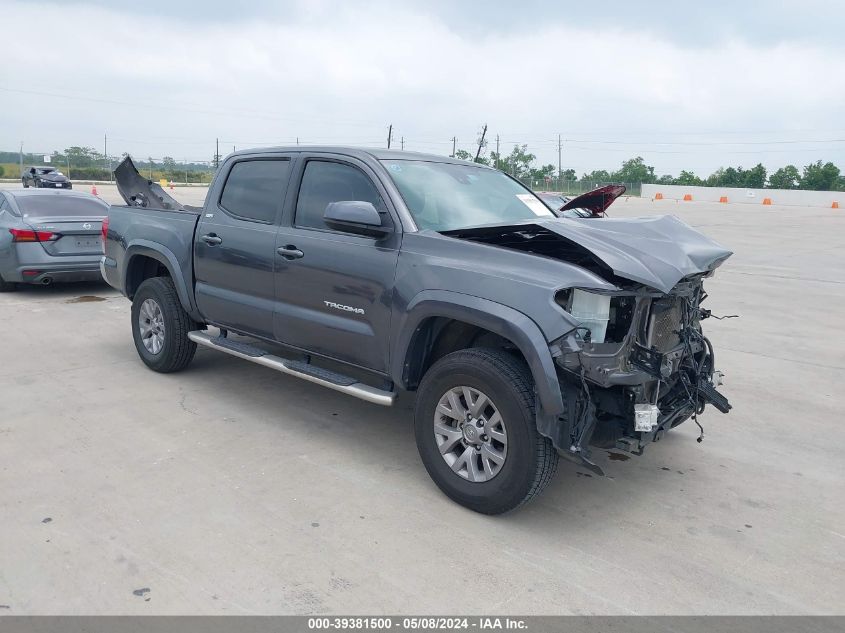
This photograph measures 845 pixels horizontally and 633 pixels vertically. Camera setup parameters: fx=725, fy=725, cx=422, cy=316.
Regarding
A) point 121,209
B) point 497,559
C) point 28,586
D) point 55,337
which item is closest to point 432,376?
point 497,559

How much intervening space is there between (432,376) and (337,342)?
0.90 metres

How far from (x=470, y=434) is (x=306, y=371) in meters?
1.43

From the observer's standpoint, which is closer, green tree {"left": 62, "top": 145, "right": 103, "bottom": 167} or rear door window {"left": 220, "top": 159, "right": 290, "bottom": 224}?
rear door window {"left": 220, "top": 159, "right": 290, "bottom": 224}

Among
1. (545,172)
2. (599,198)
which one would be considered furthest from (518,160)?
(599,198)

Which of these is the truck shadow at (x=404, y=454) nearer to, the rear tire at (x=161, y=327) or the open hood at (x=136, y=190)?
the rear tire at (x=161, y=327)

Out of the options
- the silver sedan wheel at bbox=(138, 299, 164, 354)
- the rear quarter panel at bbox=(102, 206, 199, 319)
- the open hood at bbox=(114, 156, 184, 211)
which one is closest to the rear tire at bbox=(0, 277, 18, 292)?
the open hood at bbox=(114, 156, 184, 211)

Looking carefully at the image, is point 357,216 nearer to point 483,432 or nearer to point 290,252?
point 290,252

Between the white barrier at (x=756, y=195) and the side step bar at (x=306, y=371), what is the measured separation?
57.6m

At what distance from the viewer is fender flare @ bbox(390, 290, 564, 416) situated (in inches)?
140

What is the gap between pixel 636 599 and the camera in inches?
128

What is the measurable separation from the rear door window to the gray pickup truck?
0.6 inches

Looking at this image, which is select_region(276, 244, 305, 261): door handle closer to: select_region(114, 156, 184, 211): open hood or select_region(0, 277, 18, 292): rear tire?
select_region(114, 156, 184, 211): open hood

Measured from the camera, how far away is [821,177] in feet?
261

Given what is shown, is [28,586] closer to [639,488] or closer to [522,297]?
[522,297]
